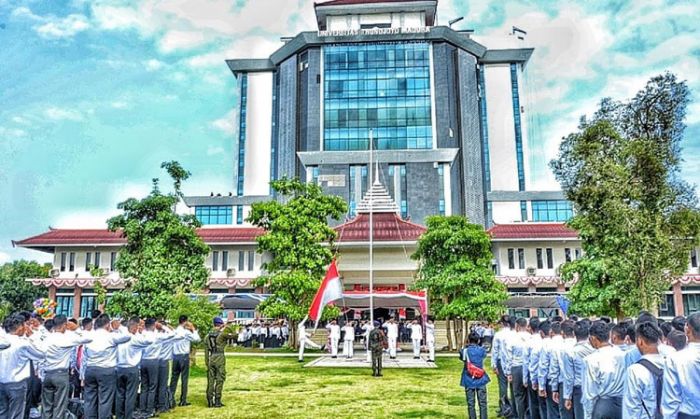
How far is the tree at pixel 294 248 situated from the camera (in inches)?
888

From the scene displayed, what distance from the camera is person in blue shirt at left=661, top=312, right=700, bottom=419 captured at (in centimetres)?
426

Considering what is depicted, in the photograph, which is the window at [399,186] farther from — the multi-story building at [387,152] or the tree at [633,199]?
the tree at [633,199]

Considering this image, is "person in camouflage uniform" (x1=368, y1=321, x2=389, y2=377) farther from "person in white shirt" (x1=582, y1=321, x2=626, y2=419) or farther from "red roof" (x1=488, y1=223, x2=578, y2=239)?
"red roof" (x1=488, y1=223, x2=578, y2=239)

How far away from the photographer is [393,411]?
10312mm

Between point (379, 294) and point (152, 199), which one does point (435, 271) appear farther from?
point (152, 199)

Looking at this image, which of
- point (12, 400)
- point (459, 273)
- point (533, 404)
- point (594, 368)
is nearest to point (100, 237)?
point (459, 273)

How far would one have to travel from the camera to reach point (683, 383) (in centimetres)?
428

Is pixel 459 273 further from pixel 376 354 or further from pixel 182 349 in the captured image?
pixel 182 349

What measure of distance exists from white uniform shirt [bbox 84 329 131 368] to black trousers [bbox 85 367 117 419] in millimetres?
93

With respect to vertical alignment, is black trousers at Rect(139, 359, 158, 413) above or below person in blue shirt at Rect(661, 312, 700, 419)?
below

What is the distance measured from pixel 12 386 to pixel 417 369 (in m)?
12.0

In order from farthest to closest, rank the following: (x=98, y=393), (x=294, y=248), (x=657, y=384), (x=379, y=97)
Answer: (x=379, y=97) → (x=294, y=248) → (x=98, y=393) → (x=657, y=384)

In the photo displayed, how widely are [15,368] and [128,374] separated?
179 centimetres

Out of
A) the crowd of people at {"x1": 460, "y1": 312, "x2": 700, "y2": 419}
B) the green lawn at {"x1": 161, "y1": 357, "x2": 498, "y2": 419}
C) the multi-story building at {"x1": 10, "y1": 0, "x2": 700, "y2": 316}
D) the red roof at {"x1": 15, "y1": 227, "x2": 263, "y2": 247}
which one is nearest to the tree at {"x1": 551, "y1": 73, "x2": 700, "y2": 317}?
the green lawn at {"x1": 161, "y1": 357, "x2": 498, "y2": 419}
